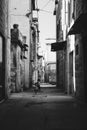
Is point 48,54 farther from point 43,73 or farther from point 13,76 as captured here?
point 13,76

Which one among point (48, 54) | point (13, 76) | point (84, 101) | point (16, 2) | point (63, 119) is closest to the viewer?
point (63, 119)

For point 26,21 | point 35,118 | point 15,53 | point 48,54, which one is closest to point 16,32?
point 15,53

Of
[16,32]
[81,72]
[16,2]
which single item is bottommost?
[81,72]

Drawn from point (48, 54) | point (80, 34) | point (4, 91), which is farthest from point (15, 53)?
point (48, 54)

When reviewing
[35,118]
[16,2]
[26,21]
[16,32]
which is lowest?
[35,118]

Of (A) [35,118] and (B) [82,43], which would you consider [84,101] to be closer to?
(B) [82,43]

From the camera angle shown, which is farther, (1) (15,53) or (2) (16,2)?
(2) (16,2)

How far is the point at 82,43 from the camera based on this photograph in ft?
42.9

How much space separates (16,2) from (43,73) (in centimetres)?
4728

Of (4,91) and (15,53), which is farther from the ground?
(15,53)

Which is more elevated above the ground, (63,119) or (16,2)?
(16,2)

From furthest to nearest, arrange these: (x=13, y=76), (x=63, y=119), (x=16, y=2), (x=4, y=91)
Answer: (x=16, y=2) < (x=13, y=76) < (x=4, y=91) < (x=63, y=119)

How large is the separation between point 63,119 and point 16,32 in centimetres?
1634

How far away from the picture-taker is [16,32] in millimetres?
23500
